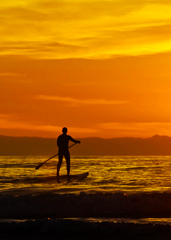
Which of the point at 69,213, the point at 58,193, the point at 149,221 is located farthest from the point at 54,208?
the point at 149,221

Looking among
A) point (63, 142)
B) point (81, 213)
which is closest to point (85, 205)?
point (81, 213)

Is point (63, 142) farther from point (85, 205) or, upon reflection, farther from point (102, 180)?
point (102, 180)

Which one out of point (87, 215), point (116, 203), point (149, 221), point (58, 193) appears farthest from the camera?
point (58, 193)

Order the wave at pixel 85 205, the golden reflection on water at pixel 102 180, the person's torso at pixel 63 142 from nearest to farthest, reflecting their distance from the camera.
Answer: the wave at pixel 85 205 < the person's torso at pixel 63 142 < the golden reflection on water at pixel 102 180

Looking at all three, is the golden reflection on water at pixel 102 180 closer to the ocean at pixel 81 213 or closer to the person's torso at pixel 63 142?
the ocean at pixel 81 213

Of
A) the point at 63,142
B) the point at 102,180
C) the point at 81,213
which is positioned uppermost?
the point at 63,142

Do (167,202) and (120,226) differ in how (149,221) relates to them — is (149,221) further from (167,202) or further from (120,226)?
(167,202)

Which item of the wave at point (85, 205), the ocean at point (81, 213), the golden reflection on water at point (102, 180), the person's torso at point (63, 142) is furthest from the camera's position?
the golden reflection on water at point (102, 180)

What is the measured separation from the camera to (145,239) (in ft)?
42.5

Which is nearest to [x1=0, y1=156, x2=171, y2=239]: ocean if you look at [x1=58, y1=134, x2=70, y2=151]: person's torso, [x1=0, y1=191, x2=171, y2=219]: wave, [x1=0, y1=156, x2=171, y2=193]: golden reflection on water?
[x1=0, y1=191, x2=171, y2=219]: wave

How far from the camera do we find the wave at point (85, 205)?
59.6ft

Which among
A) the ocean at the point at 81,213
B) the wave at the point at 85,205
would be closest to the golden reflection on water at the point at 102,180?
the ocean at the point at 81,213

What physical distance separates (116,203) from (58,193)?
330 cm

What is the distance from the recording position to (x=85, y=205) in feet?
62.4
